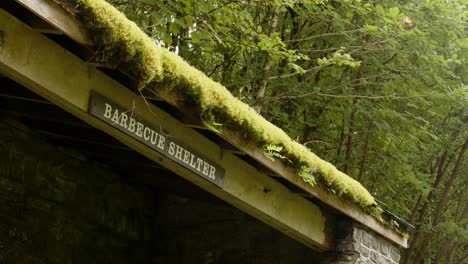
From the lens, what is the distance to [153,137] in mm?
3836

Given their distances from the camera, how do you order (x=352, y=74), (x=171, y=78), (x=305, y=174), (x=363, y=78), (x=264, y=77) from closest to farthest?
(x=171, y=78) < (x=305, y=174) < (x=264, y=77) < (x=363, y=78) < (x=352, y=74)

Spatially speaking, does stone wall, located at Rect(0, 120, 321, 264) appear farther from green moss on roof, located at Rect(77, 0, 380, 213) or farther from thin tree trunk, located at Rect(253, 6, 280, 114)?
green moss on roof, located at Rect(77, 0, 380, 213)

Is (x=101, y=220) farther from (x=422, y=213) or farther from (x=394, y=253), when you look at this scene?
(x=422, y=213)

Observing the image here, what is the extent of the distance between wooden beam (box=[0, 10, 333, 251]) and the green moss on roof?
0.82ft

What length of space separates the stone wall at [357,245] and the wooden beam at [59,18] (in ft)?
12.2

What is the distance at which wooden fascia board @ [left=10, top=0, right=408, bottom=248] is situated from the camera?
2.89 meters

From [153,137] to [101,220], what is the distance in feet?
9.39

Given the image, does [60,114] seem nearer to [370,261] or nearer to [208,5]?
[208,5]

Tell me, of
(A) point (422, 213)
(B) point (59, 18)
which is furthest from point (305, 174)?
(A) point (422, 213)

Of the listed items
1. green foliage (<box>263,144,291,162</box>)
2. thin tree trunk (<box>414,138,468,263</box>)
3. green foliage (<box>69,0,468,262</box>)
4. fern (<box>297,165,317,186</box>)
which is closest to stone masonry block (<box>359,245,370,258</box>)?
green foliage (<box>69,0,468,262</box>)

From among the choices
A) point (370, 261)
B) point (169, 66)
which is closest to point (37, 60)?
point (169, 66)

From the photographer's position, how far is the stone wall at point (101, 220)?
5500 mm

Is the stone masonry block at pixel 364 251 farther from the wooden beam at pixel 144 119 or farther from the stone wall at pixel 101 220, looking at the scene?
the stone wall at pixel 101 220

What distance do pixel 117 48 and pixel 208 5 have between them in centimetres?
323
